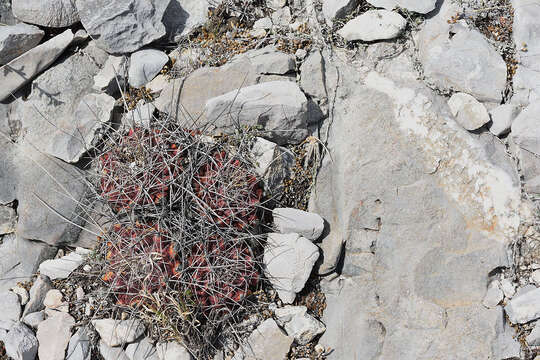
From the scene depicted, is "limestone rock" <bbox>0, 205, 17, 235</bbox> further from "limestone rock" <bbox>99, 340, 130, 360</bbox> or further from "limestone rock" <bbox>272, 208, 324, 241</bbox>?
"limestone rock" <bbox>272, 208, 324, 241</bbox>

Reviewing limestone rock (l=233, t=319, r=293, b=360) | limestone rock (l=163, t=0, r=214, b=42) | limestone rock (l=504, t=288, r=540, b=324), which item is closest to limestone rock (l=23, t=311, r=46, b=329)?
limestone rock (l=233, t=319, r=293, b=360)

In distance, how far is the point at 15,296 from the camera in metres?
4.41

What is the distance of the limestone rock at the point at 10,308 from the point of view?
4.35 meters

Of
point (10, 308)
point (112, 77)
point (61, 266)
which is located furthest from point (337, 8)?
point (10, 308)

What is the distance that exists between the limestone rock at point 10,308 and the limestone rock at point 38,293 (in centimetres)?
7

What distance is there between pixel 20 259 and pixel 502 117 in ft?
14.1

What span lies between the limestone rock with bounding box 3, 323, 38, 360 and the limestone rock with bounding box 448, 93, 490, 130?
393 cm

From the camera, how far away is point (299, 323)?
4.11 meters

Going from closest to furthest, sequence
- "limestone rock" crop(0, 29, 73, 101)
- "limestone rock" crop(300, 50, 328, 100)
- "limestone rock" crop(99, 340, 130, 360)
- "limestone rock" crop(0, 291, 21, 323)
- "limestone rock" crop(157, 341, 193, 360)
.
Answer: "limestone rock" crop(157, 341, 193, 360)
"limestone rock" crop(99, 340, 130, 360)
"limestone rock" crop(0, 291, 21, 323)
"limestone rock" crop(300, 50, 328, 100)
"limestone rock" crop(0, 29, 73, 101)

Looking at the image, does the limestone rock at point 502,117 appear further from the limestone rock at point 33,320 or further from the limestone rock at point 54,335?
the limestone rock at point 33,320

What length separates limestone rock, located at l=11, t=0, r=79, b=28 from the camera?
4703mm

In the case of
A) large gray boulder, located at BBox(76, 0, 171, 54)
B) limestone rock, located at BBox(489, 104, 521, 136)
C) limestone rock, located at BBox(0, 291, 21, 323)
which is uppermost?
large gray boulder, located at BBox(76, 0, 171, 54)

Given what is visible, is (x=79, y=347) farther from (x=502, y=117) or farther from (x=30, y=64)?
(x=502, y=117)

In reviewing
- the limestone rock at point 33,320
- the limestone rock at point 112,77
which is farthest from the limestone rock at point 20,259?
the limestone rock at point 112,77
